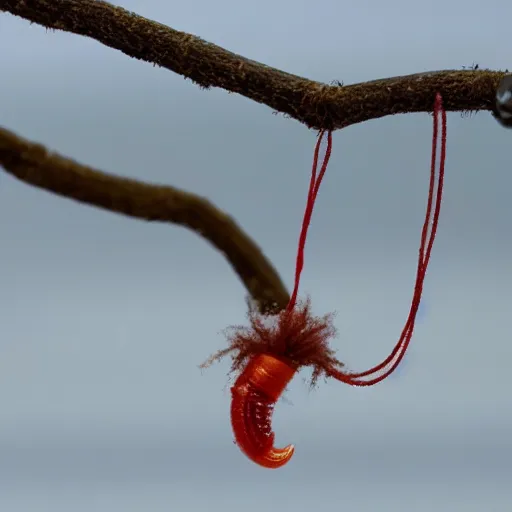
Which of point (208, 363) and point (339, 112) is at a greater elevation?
point (339, 112)

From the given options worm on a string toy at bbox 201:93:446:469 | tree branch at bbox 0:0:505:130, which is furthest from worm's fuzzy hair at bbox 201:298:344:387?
tree branch at bbox 0:0:505:130

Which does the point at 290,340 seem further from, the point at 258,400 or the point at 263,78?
the point at 263,78

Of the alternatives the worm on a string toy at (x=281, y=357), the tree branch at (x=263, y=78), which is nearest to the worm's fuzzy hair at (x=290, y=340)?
the worm on a string toy at (x=281, y=357)

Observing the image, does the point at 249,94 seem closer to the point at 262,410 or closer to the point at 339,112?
the point at 339,112

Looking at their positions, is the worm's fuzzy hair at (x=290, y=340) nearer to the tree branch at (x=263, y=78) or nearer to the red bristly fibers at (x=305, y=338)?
the red bristly fibers at (x=305, y=338)

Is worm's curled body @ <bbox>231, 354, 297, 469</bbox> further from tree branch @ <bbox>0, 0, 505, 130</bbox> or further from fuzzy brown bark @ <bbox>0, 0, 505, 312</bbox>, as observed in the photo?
tree branch @ <bbox>0, 0, 505, 130</bbox>

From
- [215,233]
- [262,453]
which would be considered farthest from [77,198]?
[262,453]

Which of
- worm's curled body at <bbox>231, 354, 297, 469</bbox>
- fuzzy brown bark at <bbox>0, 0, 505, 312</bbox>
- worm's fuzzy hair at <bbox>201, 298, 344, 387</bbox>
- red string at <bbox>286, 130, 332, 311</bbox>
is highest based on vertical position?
fuzzy brown bark at <bbox>0, 0, 505, 312</bbox>
